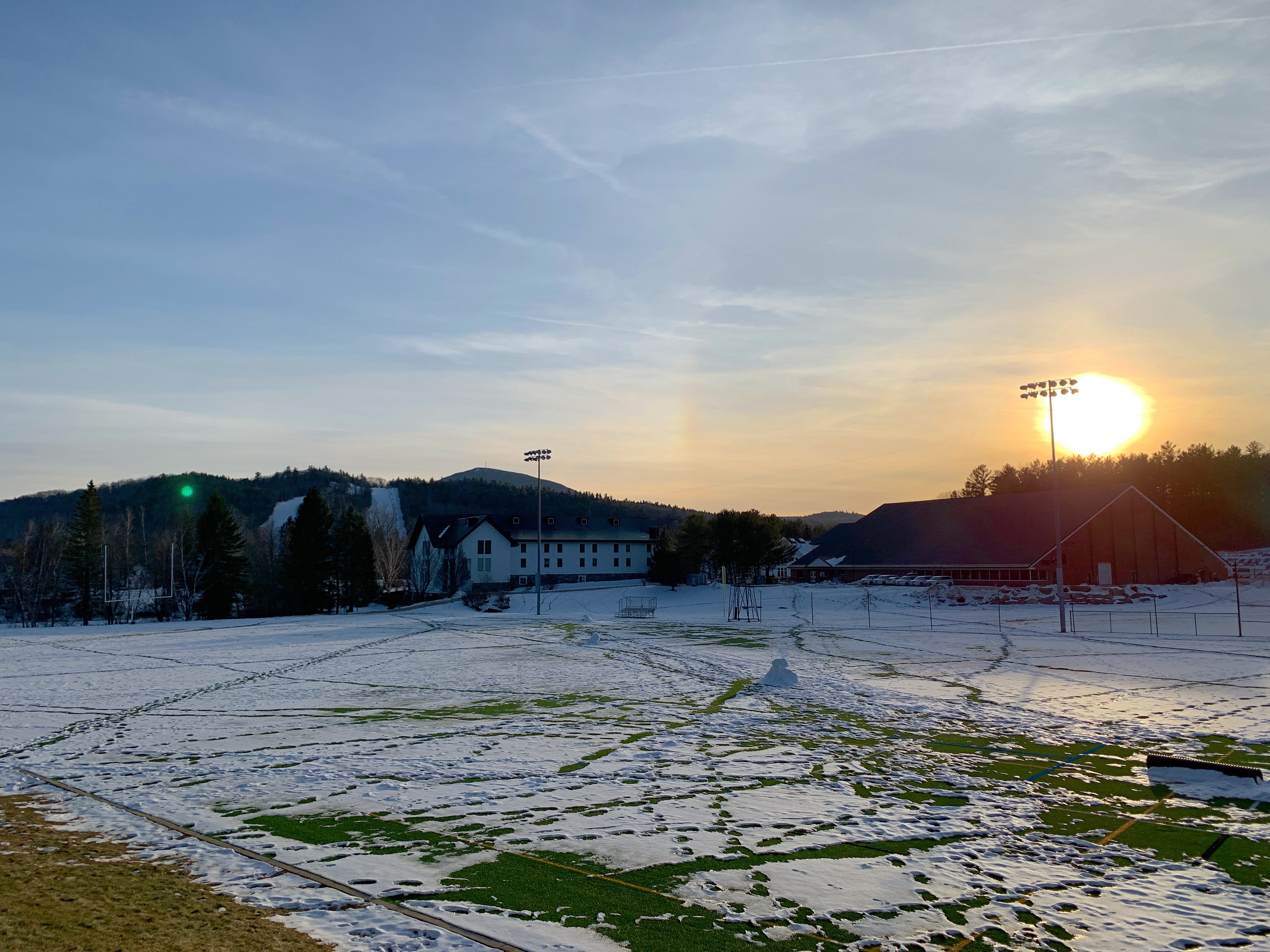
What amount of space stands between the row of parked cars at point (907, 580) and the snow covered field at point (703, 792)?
115ft

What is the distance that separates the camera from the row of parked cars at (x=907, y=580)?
6431cm

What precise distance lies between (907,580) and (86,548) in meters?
69.2

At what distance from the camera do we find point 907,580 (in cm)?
6725

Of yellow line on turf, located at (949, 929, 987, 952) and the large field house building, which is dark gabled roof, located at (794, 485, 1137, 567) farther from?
yellow line on turf, located at (949, 929, 987, 952)

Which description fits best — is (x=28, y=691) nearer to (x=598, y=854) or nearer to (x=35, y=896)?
(x=35, y=896)

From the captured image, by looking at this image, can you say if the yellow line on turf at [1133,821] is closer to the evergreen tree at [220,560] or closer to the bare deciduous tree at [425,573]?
the evergreen tree at [220,560]

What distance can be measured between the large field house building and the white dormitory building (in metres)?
30.0

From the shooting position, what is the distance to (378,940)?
7.54m

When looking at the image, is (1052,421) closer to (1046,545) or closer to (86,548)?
(1046,545)

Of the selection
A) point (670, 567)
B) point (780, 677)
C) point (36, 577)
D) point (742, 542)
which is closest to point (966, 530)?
point (742, 542)

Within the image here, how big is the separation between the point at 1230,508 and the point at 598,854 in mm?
109089

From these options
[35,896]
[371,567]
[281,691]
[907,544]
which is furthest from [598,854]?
[371,567]

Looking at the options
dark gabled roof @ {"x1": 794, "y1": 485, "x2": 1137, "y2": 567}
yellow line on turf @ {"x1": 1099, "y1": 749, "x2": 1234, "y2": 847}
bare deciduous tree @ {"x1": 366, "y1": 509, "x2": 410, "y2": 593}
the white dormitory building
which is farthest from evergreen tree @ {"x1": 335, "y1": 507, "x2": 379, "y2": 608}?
yellow line on turf @ {"x1": 1099, "y1": 749, "x2": 1234, "y2": 847}

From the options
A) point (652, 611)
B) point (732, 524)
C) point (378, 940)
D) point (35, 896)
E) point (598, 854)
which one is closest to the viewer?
point (378, 940)
